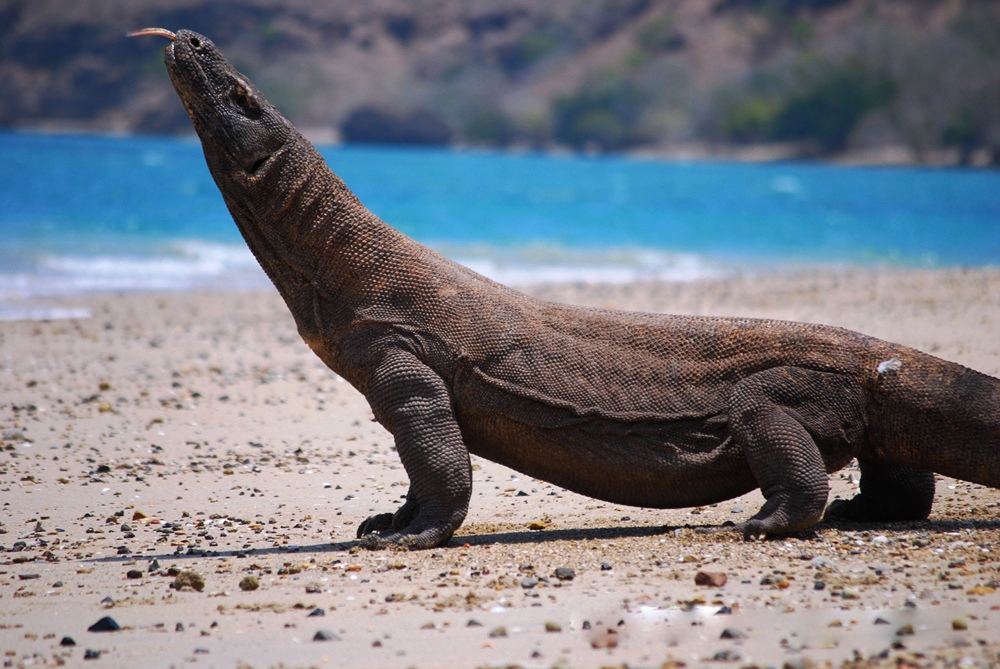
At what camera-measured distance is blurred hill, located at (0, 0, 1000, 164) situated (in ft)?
379

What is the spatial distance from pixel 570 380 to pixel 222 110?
2175mm

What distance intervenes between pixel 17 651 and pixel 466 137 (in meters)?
141

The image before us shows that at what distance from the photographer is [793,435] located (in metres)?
5.10

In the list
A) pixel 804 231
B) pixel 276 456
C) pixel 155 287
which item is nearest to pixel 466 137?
pixel 804 231

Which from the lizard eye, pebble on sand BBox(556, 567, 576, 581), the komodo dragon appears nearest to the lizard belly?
the komodo dragon

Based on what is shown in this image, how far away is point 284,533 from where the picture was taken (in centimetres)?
601

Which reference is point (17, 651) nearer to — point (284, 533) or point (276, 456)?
point (284, 533)

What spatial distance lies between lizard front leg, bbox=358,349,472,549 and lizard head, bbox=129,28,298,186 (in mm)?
1206

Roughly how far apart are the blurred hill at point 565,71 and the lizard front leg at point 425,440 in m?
110

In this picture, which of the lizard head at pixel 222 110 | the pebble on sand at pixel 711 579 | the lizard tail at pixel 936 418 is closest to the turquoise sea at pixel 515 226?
the lizard head at pixel 222 110

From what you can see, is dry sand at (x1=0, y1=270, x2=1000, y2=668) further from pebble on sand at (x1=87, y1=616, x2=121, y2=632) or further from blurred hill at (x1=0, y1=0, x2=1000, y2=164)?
blurred hill at (x1=0, y1=0, x2=1000, y2=164)

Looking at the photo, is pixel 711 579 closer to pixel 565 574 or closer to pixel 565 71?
pixel 565 574

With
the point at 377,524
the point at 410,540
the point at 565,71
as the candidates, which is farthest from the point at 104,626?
the point at 565,71

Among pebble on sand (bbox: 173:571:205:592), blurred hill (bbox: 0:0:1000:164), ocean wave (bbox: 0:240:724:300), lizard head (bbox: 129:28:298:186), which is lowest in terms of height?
pebble on sand (bbox: 173:571:205:592)
